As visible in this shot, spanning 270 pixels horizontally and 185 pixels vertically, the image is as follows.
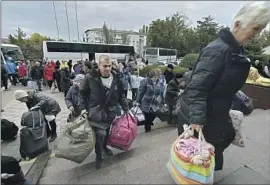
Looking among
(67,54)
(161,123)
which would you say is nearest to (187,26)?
(67,54)

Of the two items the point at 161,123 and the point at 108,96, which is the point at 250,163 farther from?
the point at 161,123

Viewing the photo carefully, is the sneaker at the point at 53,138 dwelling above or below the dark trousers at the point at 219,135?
below

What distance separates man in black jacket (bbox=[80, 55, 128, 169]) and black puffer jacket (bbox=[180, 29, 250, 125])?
4.14ft

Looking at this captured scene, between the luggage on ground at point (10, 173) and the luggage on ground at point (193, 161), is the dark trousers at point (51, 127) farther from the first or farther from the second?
the luggage on ground at point (193, 161)

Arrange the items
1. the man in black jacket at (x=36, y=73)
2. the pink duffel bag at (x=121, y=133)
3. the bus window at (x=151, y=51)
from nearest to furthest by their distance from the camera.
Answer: the pink duffel bag at (x=121, y=133) → the man in black jacket at (x=36, y=73) → the bus window at (x=151, y=51)

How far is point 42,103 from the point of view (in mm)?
4242

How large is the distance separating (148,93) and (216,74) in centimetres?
287

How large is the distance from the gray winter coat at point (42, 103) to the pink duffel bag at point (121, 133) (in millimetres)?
1822

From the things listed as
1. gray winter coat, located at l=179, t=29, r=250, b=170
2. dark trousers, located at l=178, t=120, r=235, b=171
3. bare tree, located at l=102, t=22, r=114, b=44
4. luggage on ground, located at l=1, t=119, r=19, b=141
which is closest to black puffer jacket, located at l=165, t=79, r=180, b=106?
dark trousers, located at l=178, t=120, r=235, b=171

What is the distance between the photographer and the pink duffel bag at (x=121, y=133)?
9.77 feet

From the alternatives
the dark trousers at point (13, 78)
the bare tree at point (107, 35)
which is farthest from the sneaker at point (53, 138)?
the bare tree at point (107, 35)

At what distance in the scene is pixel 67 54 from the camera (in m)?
24.4

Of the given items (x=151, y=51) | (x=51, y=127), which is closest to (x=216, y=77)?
(x=51, y=127)

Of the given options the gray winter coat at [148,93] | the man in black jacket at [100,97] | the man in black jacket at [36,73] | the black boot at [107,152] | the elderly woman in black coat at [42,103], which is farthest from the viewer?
the man in black jacket at [36,73]
